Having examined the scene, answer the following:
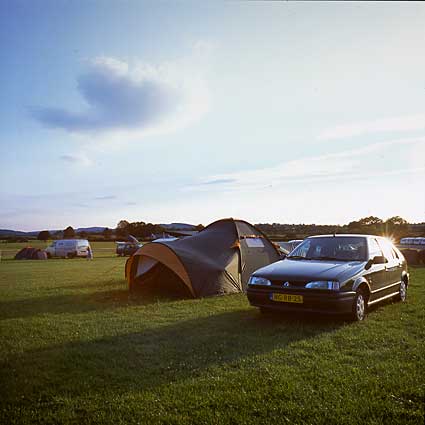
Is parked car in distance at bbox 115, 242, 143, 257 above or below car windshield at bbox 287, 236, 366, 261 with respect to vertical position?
below

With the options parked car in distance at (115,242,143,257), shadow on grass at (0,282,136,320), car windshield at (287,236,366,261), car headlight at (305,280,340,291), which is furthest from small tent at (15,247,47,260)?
car headlight at (305,280,340,291)

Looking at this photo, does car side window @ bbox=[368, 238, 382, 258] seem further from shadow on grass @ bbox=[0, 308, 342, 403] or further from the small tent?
the small tent

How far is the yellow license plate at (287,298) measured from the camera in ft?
23.3

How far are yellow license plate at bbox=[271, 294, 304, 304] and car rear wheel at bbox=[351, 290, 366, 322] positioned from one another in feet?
3.38

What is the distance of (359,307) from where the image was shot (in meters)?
7.54

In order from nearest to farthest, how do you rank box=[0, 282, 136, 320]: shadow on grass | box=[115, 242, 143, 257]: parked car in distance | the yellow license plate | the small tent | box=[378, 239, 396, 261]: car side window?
1. the yellow license plate
2. box=[378, 239, 396, 261]: car side window
3. box=[0, 282, 136, 320]: shadow on grass
4. the small tent
5. box=[115, 242, 143, 257]: parked car in distance

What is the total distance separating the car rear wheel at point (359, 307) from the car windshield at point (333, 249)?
0.79 metres

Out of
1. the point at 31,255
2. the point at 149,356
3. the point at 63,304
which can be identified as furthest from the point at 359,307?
the point at 31,255

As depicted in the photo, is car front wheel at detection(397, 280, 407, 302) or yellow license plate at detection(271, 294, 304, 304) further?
car front wheel at detection(397, 280, 407, 302)

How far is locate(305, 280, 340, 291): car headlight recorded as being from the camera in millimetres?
6988

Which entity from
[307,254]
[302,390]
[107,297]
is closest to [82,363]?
[302,390]

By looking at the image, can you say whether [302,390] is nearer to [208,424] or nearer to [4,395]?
[208,424]

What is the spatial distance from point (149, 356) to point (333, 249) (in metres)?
4.65

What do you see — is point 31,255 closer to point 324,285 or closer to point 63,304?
point 63,304
